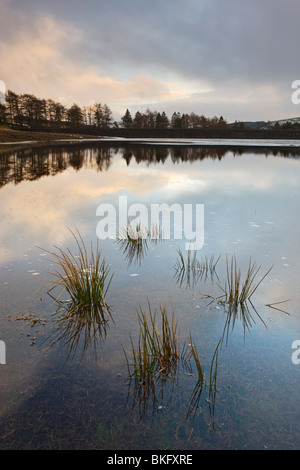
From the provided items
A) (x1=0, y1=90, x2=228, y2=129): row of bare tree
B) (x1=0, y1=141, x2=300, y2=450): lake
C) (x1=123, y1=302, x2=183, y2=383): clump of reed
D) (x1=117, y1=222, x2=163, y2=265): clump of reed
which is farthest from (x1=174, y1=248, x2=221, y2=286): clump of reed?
(x1=0, y1=90, x2=228, y2=129): row of bare tree

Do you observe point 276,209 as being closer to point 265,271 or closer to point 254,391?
point 265,271

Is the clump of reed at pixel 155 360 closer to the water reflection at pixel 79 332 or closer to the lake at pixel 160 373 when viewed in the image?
the lake at pixel 160 373

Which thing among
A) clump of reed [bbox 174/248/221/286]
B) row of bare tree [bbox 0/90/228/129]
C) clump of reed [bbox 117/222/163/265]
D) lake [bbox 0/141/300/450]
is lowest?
lake [bbox 0/141/300/450]

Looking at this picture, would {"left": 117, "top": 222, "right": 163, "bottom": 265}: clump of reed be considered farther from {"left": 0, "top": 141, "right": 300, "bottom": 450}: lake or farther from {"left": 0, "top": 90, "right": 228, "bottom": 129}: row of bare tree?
{"left": 0, "top": 90, "right": 228, "bottom": 129}: row of bare tree

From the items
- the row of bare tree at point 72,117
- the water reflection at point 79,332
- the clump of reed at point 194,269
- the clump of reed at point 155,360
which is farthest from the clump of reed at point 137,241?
the row of bare tree at point 72,117

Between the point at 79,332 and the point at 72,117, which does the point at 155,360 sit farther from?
the point at 72,117

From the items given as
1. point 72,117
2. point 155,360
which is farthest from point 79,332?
point 72,117

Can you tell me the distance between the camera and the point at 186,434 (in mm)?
3389

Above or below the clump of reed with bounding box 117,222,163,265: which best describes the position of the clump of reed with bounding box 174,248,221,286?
below

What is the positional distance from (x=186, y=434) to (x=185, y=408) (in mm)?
349

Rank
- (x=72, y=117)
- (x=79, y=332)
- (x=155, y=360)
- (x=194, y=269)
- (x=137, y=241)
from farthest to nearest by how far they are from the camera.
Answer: (x=72, y=117) → (x=137, y=241) → (x=194, y=269) → (x=79, y=332) → (x=155, y=360)

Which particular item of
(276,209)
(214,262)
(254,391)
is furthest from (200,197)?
(254,391)

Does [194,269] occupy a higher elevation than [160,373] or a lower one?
higher
